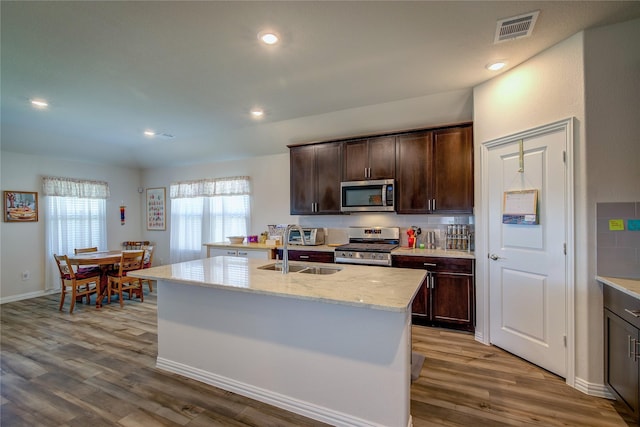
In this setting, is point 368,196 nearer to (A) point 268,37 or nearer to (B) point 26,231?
(A) point 268,37

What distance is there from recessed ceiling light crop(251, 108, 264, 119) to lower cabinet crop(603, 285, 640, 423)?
381 cm

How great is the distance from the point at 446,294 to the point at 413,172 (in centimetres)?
153

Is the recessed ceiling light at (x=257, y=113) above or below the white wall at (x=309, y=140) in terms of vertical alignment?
above

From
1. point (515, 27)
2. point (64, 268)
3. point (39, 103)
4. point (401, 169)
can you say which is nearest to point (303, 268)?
point (401, 169)

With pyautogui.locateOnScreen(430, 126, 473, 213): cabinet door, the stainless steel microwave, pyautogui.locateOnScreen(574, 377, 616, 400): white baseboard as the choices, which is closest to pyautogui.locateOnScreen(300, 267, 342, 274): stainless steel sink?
the stainless steel microwave

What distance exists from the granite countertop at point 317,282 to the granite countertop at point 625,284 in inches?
46.4

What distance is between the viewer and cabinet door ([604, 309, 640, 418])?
183 cm

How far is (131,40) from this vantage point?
225cm

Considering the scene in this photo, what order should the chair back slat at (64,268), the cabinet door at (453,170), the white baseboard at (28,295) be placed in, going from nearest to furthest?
1. the cabinet door at (453,170)
2. the chair back slat at (64,268)
3. the white baseboard at (28,295)

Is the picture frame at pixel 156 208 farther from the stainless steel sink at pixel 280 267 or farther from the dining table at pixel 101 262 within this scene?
the stainless steel sink at pixel 280 267

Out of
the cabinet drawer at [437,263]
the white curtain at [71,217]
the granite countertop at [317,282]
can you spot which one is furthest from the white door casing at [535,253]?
the white curtain at [71,217]

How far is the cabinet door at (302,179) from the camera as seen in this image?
14.7 feet

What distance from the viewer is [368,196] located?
404 centimetres

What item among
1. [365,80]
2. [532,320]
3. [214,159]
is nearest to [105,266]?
[214,159]
